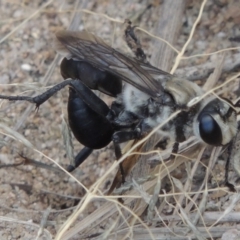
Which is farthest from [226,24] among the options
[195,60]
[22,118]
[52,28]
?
[22,118]

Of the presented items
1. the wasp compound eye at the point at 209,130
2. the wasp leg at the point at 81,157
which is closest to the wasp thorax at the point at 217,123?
the wasp compound eye at the point at 209,130

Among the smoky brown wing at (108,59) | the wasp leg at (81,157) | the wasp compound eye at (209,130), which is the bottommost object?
the wasp leg at (81,157)

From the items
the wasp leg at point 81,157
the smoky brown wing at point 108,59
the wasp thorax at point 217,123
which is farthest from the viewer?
the wasp leg at point 81,157

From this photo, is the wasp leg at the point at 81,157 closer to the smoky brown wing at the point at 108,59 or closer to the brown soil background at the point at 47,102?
the brown soil background at the point at 47,102

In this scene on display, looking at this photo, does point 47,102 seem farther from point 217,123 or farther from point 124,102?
point 217,123

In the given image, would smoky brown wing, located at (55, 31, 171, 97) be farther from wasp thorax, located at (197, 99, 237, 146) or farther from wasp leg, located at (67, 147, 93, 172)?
wasp leg, located at (67, 147, 93, 172)

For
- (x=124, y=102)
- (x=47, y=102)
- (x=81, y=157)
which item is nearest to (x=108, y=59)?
(x=124, y=102)

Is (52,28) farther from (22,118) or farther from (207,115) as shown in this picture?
(207,115)
